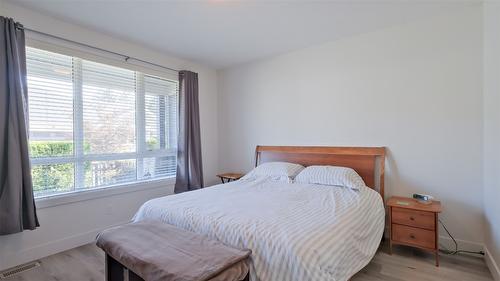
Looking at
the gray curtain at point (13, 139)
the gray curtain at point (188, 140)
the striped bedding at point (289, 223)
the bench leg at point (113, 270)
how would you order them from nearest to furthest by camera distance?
the striped bedding at point (289, 223) < the bench leg at point (113, 270) < the gray curtain at point (13, 139) < the gray curtain at point (188, 140)

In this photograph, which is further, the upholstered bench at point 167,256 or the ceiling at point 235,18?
the ceiling at point 235,18

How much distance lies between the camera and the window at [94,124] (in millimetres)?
2621

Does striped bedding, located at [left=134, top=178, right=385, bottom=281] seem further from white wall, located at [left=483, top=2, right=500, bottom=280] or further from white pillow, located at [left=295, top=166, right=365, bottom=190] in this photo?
white wall, located at [left=483, top=2, right=500, bottom=280]

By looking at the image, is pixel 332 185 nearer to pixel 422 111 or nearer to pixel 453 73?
pixel 422 111

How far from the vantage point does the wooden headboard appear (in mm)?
2973

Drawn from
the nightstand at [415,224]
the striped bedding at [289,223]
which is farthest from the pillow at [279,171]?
the nightstand at [415,224]

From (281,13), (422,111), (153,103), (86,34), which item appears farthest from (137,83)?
(422,111)

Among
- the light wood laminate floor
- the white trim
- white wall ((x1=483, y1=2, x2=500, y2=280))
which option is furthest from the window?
white wall ((x1=483, y1=2, x2=500, y2=280))

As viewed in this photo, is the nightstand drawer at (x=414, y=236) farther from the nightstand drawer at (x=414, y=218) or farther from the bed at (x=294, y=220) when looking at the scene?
the bed at (x=294, y=220)

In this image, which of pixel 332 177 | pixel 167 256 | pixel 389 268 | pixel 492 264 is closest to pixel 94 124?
pixel 167 256

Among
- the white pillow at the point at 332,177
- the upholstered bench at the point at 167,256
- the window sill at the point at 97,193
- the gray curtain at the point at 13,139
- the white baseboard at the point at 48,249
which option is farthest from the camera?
the white pillow at the point at 332,177

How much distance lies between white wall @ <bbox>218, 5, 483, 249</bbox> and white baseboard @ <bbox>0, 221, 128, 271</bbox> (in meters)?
2.73

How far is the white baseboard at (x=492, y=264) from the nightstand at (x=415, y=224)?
38 cm

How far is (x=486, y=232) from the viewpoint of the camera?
2.36 metres
